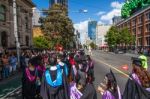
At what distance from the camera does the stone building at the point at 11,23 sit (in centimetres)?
4172

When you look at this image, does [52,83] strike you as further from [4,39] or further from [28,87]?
[4,39]

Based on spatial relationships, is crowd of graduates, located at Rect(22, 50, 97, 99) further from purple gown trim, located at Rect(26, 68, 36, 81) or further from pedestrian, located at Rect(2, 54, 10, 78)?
pedestrian, located at Rect(2, 54, 10, 78)

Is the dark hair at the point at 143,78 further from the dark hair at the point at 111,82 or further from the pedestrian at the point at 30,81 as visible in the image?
the pedestrian at the point at 30,81

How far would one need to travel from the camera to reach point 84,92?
21.2ft

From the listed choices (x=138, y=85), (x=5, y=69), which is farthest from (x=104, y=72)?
(x=138, y=85)

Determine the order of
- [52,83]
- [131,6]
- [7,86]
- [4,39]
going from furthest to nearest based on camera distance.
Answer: [131,6] → [4,39] → [7,86] → [52,83]

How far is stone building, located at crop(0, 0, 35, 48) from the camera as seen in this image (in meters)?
41.7

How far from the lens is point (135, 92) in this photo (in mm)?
6891

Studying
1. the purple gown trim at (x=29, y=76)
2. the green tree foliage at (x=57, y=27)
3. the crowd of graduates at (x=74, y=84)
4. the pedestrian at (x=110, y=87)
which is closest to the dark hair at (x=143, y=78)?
the crowd of graduates at (x=74, y=84)

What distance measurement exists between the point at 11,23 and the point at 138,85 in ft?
128

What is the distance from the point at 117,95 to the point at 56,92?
3.00 metres

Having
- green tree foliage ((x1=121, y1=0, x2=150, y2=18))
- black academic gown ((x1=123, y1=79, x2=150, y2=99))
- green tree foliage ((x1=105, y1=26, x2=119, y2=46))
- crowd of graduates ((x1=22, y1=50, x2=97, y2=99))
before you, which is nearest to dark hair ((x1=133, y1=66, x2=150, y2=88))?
black academic gown ((x1=123, y1=79, x2=150, y2=99))

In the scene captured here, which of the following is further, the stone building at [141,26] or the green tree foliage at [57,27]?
the stone building at [141,26]

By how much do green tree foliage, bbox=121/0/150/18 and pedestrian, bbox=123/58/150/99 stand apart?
97128 millimetres
